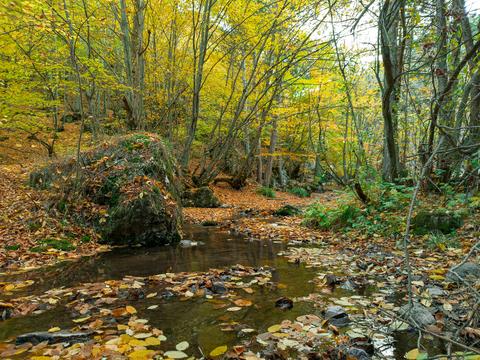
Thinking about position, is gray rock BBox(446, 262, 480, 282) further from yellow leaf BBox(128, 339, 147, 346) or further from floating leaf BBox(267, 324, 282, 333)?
yellow leaf BBox(128, 339, 147, 346)

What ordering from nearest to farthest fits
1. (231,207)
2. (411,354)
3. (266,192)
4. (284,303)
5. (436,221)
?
(411,354), (284,303), (436,221), (231,207), (266,192)

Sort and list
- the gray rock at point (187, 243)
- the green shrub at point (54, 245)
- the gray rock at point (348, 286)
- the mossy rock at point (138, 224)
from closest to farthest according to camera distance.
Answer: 1. the gray rock at point (348, 286)
2. the green shrub at point (54, 245)
3. the mossy rock at point (138, 224)
4. the gray rock at point (187, 243)

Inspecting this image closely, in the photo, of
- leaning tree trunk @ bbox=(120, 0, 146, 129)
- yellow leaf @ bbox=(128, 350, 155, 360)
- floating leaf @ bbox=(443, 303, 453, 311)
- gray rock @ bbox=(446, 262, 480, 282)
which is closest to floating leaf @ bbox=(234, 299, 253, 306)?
yellow leaf @ bbox=(128, 350, 155, 360)

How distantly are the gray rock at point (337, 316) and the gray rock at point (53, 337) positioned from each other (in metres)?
1.91

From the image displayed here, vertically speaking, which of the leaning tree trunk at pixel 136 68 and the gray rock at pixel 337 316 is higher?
the leaning tree trunk at pixel 136 68

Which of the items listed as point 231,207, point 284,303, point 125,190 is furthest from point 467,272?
point 231,207

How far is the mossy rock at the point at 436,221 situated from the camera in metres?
5.39

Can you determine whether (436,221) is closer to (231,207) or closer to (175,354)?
(175,354)

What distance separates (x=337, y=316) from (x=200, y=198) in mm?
9940

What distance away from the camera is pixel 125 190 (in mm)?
6355

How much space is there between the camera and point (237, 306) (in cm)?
312

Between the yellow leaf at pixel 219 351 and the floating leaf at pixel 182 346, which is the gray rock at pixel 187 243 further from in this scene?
the yellow leaf at pixel 219 351

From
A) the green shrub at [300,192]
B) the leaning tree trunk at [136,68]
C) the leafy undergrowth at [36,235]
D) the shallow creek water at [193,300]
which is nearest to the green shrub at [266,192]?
the green shrub at [300,192]

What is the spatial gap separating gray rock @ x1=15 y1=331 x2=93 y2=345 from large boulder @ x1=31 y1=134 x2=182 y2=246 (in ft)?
11.8
